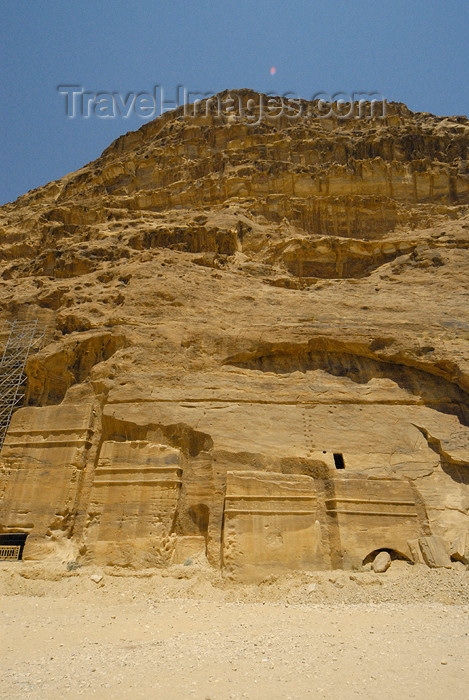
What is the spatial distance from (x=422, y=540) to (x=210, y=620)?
4273 mm

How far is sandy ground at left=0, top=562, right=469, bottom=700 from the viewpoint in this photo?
17.3ft

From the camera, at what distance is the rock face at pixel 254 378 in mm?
9727

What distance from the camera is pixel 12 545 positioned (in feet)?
35.5

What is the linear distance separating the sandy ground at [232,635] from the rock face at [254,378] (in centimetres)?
68

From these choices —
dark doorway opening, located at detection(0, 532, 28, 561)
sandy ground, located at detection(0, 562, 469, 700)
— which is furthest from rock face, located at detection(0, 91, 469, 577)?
sandy ground, located at detection(0, 562, 469, 700)

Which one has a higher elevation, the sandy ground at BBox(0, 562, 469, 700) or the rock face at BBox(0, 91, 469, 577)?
the rock face at BBox(0, 91, 469, 577)

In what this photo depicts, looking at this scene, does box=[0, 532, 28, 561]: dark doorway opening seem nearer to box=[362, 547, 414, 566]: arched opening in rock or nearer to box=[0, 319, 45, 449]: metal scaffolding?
box=[0, 319, 45, 449]: metal scaffolding

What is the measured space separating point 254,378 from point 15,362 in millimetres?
6780

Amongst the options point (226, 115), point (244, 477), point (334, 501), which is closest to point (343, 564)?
point (334, 501)

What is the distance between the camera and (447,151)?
21.5m

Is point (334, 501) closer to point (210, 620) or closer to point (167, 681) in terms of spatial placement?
point (210, 620)

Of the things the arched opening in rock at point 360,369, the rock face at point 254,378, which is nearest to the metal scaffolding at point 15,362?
the rock face at point 254,378

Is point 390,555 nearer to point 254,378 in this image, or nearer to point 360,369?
point 360,369

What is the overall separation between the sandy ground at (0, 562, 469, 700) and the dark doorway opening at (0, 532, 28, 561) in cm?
68
